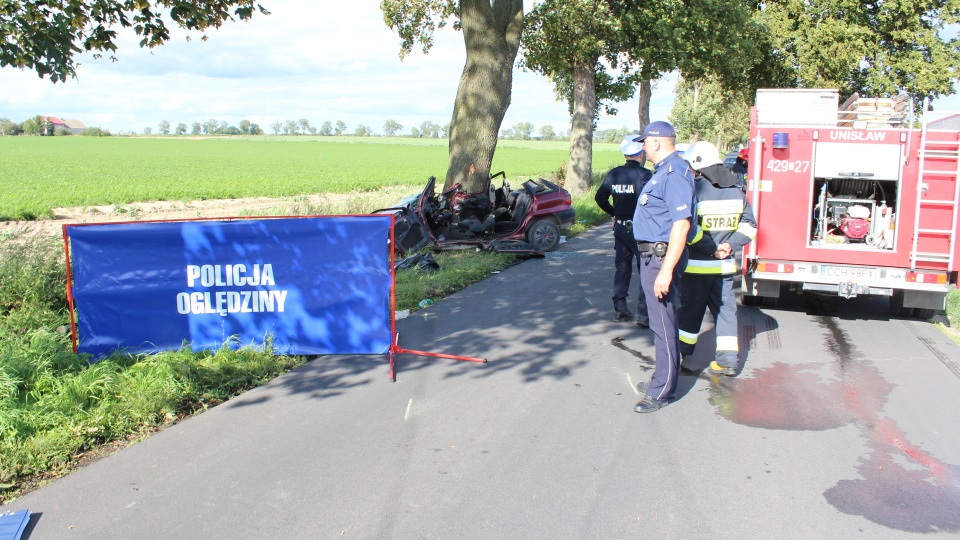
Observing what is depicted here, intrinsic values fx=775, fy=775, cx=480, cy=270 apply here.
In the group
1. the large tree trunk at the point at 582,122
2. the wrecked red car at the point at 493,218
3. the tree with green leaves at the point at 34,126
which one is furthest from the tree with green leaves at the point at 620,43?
the tree with green leaves at the point at 34,126

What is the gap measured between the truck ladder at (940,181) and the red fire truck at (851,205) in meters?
0.01

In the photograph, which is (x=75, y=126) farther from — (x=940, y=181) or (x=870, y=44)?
(x=940, y=181)

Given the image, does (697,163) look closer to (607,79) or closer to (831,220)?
(831,220)

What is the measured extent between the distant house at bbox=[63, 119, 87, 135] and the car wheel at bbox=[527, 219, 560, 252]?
481 feet

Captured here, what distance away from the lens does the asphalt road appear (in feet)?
12.4

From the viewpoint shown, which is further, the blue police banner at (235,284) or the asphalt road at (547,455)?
the blue police banner at (235,284)

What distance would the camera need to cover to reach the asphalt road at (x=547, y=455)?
378 cm

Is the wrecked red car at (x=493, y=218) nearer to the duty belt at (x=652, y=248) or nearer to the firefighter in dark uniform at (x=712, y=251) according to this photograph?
the firefighter in dark uniform at (x=712, y=251)

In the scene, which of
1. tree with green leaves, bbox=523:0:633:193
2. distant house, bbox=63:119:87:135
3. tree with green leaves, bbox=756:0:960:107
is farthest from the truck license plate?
distant house, bbox=63:119:87:135

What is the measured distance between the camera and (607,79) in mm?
25609

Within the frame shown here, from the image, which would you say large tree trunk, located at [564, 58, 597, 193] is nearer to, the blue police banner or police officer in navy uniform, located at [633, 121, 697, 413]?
the blue police banner

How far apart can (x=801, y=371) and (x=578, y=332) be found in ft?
6.94

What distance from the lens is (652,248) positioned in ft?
17.7

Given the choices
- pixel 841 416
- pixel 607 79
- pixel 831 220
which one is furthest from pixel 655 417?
pixel 607 79
